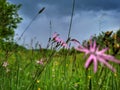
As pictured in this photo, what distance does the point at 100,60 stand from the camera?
3.09ft

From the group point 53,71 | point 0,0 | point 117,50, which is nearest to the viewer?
point 117,50

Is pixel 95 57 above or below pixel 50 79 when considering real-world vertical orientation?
above

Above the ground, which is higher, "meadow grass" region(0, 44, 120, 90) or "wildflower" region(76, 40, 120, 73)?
"wildflower" region(76, 40, 120, 73)

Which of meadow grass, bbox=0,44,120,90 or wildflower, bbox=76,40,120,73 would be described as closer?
wildflower, bbox=76,40,120,73

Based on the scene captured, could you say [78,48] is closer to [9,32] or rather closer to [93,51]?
[93,51]

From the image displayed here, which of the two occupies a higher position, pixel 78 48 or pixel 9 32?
pixel 9 32

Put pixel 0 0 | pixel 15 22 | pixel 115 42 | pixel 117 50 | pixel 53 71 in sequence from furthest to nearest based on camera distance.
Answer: pixel 15 22, pixel 0 0, pixel 53 71, pixel 115 42, pixel 117 50

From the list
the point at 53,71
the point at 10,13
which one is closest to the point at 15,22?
the point at 10,13

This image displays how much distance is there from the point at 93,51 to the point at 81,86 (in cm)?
380

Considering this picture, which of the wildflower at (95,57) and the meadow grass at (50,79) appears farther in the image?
the meadow grass at (50,79)

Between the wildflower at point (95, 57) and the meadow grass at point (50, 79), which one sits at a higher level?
the wildflower at point (95, 57)

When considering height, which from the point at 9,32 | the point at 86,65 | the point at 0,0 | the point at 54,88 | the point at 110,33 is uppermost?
the point at 0,0

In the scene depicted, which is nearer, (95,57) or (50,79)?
(95,57)

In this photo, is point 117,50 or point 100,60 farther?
point 117,50
